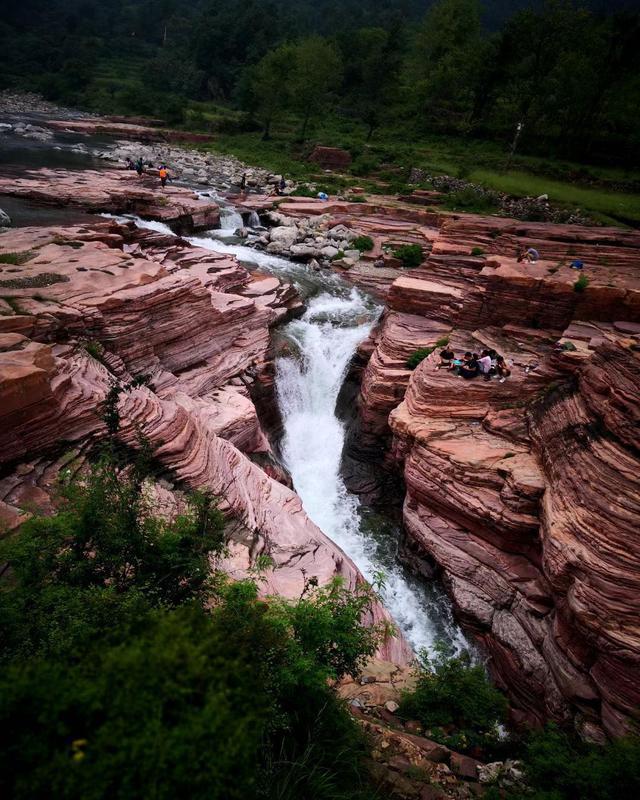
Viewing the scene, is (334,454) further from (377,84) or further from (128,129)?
(377,84)

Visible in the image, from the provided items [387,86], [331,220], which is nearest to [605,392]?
[331,220]

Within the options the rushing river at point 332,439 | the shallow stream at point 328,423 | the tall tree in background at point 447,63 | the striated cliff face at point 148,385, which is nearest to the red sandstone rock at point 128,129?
the tall tree in background at point 447,63

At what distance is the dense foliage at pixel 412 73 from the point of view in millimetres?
39500

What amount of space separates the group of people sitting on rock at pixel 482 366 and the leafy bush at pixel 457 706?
24.1 feet

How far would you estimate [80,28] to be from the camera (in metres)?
94.7

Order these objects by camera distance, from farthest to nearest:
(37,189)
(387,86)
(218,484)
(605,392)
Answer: (387,86)
(37,189)
(218,484)
(605,392)

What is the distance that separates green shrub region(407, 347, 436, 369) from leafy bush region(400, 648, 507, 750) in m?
8.95

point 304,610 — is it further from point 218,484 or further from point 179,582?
point 218,484

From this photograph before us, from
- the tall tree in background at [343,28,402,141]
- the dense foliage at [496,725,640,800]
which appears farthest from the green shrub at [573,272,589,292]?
the tall tree in background at [343,28,402,141]

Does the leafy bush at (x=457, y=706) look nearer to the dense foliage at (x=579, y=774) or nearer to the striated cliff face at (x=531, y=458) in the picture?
the dense foliage at (x=579, y=774)

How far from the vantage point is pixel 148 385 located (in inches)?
Answer: 465

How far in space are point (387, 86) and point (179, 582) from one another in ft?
202

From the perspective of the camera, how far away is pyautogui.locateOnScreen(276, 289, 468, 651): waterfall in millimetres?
11586

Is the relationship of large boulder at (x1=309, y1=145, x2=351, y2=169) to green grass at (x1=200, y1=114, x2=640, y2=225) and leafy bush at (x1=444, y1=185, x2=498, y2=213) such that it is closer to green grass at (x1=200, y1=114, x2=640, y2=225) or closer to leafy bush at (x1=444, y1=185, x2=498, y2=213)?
green grass at (x1=200, y1=114, x2=640, y2=225)
